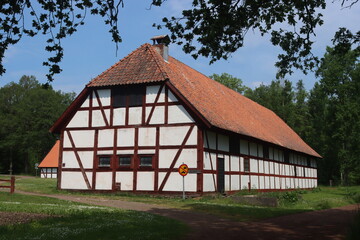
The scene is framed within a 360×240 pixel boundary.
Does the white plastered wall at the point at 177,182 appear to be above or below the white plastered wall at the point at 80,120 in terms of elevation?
below

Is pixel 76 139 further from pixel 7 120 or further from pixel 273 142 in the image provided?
pixel 7 120

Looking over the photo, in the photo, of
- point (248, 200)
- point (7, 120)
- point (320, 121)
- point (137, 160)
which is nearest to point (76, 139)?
point (137, 160)

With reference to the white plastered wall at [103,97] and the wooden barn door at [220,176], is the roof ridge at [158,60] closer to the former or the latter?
the white plastered wall at [103,97]

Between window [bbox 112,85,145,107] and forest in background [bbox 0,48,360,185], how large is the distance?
2758 cm

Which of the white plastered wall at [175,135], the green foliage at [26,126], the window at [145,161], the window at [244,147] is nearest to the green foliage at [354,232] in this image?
the white plastered wall at [175,135]

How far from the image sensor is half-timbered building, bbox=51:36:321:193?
2295 cm

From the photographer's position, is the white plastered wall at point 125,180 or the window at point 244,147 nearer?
the white plastered wall at point 125,180

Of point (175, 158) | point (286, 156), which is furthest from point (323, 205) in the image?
point (286, 156)

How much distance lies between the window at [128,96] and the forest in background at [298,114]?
27.6 m

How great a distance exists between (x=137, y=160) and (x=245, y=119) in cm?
1060

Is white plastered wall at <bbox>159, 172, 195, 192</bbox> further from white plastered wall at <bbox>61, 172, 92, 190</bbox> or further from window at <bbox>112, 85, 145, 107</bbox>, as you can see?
white plastered wall at <bbox>61, 172, 92, 190</bbox>

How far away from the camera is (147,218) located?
12.8m

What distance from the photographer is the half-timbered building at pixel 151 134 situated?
23.0 m

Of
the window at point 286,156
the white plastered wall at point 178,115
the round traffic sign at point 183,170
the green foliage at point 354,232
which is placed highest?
the white plastered wall at point 178,115
